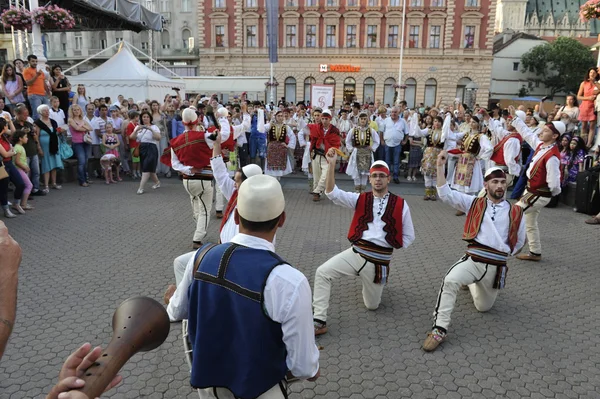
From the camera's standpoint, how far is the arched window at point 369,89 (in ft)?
155

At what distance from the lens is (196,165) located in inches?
272

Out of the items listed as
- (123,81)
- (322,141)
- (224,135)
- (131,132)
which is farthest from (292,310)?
(123,81)

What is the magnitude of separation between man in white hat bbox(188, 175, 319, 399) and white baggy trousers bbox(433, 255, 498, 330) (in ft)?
8.16

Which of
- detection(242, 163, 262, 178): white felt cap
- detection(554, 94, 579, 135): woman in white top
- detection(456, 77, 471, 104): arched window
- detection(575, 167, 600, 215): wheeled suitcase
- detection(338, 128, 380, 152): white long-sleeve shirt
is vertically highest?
detection(456, 77, 471, 104): arched window

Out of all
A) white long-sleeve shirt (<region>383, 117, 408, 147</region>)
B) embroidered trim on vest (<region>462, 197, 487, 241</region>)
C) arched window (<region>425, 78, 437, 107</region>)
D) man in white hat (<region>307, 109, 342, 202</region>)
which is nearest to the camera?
embroidered trim on vest (<region>462, 197, 487, 241</region>)

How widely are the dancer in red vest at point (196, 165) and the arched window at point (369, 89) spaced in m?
42.1

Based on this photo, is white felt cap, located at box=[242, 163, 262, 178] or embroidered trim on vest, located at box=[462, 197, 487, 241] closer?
white felt cap, located at box=[242, 163, 262, 178]

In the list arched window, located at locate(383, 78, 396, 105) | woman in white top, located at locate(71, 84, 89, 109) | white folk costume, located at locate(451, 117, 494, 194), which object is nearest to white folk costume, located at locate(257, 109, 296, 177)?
white folk costume, located at locate(451, 117, 494, 194)

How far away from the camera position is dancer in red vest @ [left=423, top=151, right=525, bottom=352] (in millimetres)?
4504

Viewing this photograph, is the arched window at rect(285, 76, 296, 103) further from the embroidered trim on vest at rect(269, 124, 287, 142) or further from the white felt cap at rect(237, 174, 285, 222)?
the white felt cap at rect(237, 174, 285, 222)

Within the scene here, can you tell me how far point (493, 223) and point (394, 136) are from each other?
7743 mm

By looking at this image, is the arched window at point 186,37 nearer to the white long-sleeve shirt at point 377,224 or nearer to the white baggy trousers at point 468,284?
the white long-sleeve shirt at point 377,224

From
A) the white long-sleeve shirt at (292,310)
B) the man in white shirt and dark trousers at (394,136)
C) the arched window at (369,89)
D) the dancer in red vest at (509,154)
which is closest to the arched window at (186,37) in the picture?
the arched window at (369,89)

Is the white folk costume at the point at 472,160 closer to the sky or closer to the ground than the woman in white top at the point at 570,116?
closer to the ground
